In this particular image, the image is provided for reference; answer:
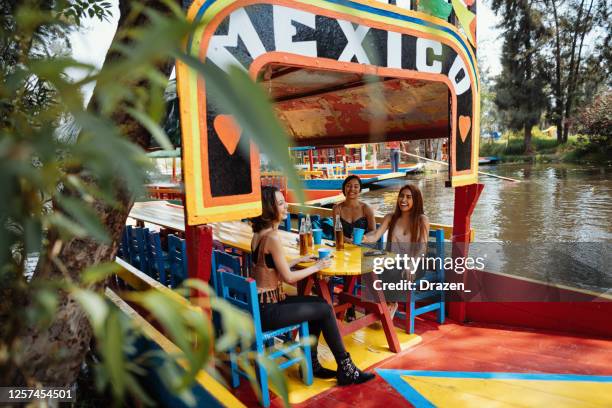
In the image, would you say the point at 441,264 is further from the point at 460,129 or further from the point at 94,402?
the point at 94,402

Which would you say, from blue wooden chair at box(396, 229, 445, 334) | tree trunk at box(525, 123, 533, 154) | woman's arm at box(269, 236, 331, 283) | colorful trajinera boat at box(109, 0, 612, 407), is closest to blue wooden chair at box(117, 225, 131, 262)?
colorful trajinera boat at box(109, 0, 612, 407)

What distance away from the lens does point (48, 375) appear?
1578 millimetres

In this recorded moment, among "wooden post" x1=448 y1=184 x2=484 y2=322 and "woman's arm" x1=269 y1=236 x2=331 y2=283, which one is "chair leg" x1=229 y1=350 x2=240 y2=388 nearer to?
"woman's arm" x1=269 y1=236 x2=331 y2=283

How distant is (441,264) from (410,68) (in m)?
1.77

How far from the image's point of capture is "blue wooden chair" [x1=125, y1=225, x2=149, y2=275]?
448 cm

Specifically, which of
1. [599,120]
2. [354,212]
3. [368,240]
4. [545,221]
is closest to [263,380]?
[368,240]

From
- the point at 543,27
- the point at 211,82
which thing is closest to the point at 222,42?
the point at 211,82

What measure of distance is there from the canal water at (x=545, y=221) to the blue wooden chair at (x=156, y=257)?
4.07 m

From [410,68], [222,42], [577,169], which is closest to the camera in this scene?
[222,42]

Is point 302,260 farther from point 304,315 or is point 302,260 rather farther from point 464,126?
point 464,126

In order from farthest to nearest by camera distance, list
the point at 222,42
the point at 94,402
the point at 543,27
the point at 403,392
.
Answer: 1. the point at 543,27
2. the point at 403,392
3. the point at 94,402
4. the point at 222,42

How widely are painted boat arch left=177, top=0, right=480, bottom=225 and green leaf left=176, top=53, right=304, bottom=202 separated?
57.9 inches

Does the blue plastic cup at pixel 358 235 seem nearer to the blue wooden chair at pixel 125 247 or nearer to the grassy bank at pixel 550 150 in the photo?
the blue wooden chair at pixel 125 247

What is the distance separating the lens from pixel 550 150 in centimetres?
3044
